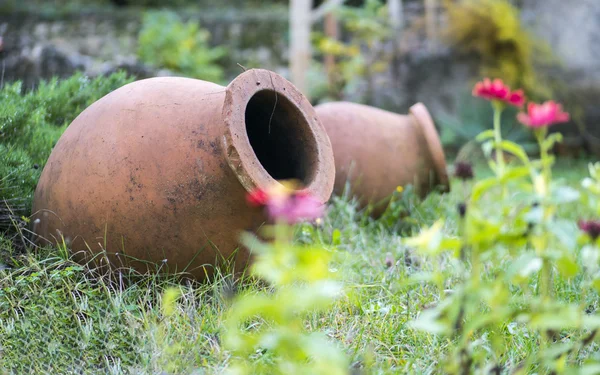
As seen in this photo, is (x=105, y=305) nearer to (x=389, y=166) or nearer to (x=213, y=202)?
(x=213, y=202)

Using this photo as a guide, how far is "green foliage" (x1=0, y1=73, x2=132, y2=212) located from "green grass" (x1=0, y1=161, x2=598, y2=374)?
0.30 meters

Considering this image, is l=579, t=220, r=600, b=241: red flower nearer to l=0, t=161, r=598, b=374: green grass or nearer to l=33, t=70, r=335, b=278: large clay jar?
l=0, t=161, r=598, b=374: green grass

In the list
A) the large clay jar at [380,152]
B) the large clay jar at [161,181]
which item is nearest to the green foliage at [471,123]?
the large clay jar at [380,152]

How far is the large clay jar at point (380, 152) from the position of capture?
344cm

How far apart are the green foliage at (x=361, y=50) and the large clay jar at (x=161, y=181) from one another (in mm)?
4933

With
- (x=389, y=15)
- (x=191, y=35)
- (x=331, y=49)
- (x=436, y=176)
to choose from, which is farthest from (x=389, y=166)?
(x=191, y=35)

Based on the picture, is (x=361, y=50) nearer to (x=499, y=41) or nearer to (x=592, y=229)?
(x=499, y=41)

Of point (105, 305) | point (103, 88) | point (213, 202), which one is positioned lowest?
point (105, 305)

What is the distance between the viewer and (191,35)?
27.9 ft

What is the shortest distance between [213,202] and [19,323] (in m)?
0.71

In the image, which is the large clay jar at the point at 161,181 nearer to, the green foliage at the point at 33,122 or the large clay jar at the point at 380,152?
the green foliage at the point at 33,122

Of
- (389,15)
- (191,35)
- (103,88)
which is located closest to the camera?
(103,88)

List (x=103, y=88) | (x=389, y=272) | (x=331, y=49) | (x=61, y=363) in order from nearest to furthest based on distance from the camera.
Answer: (x=61, y=363) < (x=389, y=272) < (x=103, y=88) < (x=331, y=49)

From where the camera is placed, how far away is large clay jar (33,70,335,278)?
6.72 ft
